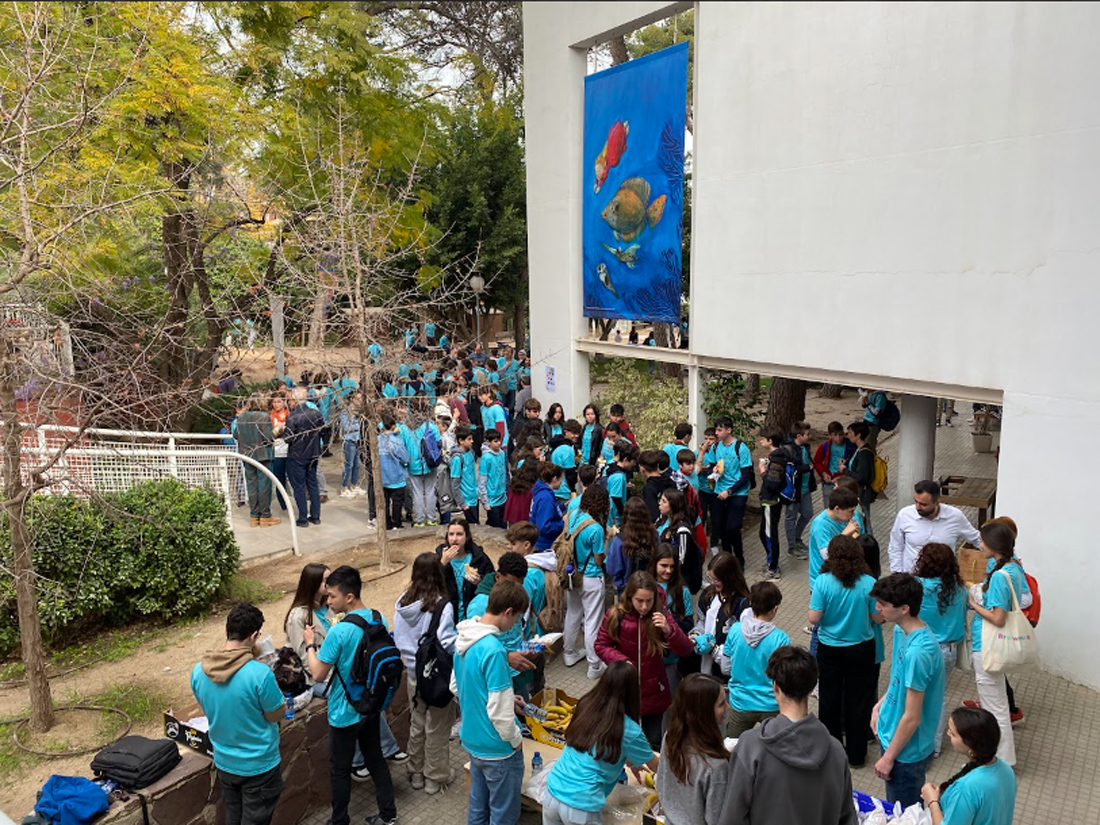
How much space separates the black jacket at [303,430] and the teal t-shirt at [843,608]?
7.42 meters

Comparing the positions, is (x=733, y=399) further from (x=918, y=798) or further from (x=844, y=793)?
(x=844, y=793)

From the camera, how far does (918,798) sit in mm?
4742

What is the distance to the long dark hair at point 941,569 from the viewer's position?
555 cm

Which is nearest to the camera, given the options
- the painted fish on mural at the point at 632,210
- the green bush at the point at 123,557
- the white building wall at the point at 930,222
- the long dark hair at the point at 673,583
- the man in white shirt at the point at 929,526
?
the long dark hair at the point at 673,583

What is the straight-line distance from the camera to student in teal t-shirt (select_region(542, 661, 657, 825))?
396cm

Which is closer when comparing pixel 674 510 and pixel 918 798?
pixel 918 798

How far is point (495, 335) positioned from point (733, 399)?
22991mm

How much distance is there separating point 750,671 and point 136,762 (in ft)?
11.6

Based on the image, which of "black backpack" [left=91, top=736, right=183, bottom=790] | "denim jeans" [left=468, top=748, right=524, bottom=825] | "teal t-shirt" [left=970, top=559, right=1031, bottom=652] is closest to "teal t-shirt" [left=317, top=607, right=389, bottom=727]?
"denim jeans" [left=468, top=748, right=524, bottom=825]

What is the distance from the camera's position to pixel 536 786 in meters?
5.13

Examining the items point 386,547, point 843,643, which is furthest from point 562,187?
point 843,643

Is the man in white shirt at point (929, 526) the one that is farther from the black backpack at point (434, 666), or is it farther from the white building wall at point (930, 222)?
the black backpack at point (434, 666)

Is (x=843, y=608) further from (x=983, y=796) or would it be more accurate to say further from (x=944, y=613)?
(x=983, y=796)

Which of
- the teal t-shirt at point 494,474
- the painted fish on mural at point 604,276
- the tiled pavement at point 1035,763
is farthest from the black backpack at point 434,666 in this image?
the painted fish on mural at point 604,276
